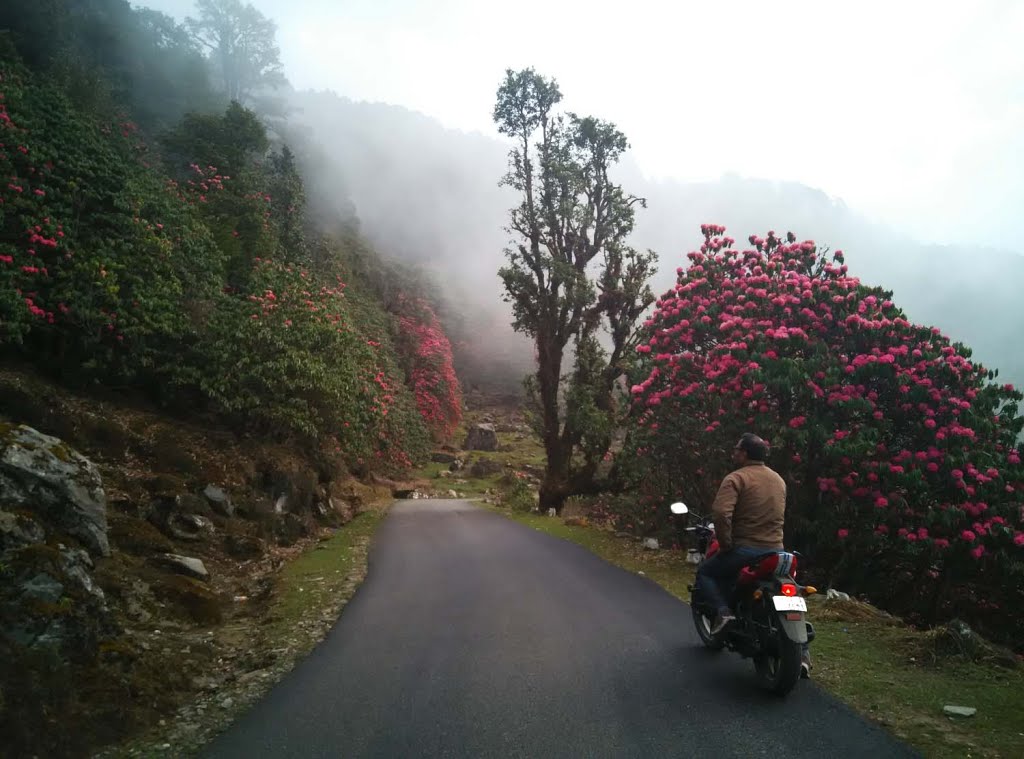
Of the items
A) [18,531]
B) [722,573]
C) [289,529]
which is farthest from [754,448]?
[289,529]

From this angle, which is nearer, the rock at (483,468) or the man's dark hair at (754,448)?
the man's dark hair at (754,448)

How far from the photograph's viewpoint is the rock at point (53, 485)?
251 inches

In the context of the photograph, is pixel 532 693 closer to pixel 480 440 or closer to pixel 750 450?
pixel 750 450

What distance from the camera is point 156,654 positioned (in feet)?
19.5

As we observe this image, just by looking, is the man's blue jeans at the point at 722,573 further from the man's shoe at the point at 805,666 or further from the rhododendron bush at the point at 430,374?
the rhododendron bush at the point at 430,374

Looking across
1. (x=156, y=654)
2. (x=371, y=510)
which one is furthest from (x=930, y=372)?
(x=371, y=510)

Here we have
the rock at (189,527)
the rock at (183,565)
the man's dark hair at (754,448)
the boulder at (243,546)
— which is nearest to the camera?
the man's dark hair at (754,448)

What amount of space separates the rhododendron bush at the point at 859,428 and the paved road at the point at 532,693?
3.63m

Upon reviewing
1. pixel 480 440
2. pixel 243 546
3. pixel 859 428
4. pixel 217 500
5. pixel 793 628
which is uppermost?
pixel 859 428

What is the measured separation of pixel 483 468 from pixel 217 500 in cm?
2940

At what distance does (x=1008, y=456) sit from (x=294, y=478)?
16.2m

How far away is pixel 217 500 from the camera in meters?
12.7

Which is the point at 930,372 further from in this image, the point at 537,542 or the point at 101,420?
the point at 101,420

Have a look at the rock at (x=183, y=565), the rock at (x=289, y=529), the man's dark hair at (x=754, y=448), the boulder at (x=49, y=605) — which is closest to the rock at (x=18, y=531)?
the boulder at (x=49, y=605)
